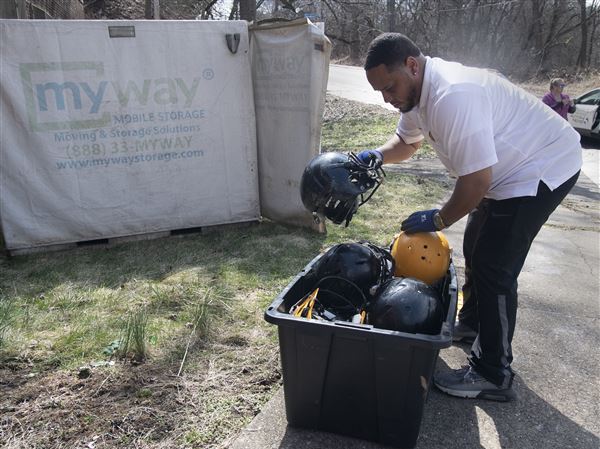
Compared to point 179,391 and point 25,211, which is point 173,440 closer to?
point 179,391

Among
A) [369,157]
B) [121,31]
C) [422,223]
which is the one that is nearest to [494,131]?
[422,223]

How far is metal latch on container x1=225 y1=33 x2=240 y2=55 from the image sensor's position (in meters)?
5.22

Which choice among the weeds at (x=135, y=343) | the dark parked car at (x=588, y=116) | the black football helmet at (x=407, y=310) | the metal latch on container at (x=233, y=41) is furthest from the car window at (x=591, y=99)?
the weeds at (x=135, y=343)

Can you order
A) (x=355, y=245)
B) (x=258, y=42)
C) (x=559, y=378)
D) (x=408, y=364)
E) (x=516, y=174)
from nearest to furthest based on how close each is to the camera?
1. (x=408, y=364)
2. (x=516, y=174)
3. (x=355, y=245)
4. (x=559, y=378)
5. (x=258, y=42)

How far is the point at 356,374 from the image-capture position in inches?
95.4

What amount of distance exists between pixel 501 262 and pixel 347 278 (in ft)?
2.85

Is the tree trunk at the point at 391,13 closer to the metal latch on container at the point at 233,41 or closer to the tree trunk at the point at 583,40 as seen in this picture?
the tree trunk at the point at 583,40

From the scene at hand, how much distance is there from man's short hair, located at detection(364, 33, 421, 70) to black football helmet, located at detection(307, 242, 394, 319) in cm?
102

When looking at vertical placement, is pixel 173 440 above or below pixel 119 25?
below

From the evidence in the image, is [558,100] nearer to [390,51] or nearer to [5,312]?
[390,51]

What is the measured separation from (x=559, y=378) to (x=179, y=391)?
2401 millimetres

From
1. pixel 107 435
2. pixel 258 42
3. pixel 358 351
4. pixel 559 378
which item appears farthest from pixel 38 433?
pixel 258 42

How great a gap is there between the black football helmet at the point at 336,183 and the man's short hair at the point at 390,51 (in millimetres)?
608

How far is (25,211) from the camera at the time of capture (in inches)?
197
